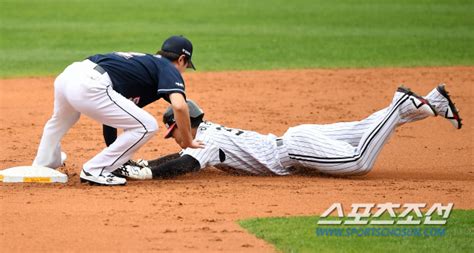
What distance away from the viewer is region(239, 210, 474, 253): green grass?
21.2 ft

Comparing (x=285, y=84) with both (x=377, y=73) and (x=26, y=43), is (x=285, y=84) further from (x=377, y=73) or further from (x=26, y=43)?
(x=26, y=43)

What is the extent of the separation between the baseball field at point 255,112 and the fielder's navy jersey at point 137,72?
79cm

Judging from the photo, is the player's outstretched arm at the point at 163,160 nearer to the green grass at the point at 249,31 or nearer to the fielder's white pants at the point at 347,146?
the fielder's white pants at the point at 347,146

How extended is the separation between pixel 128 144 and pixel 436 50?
10557 mm

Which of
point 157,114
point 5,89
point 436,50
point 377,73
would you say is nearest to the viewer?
point 157,114

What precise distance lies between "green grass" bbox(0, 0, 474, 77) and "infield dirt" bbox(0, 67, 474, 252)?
2.40m

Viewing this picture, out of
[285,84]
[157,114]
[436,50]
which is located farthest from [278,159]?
[436,50]

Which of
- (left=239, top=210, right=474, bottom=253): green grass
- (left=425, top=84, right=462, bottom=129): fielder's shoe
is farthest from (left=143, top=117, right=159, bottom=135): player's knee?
(left=425, top=84, right=462, bottom=129): fielder's shoe

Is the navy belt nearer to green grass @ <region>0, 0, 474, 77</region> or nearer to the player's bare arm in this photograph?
the player's bare arm

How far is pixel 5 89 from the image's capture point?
1405 centimetres

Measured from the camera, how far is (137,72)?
8.29 m

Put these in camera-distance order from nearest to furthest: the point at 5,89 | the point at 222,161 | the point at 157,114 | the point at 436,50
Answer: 1. the point at 222,161
2. the point at 157,114
3. the point at 5,89
4. the point at 436,50

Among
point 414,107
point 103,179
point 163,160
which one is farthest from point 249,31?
point 103,179

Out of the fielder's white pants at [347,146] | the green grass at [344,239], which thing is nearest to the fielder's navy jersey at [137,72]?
the fielder's white pants at [347,146]
